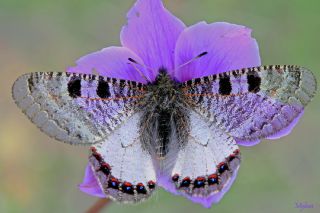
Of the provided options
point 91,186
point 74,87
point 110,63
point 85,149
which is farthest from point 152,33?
point 85,149

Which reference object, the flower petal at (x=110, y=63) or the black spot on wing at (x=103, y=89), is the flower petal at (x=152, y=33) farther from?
the black spot on wing at (x=103, y=89)

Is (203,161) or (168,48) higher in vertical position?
(168,48)

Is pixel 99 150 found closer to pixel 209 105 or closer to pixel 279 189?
pixel 209 105

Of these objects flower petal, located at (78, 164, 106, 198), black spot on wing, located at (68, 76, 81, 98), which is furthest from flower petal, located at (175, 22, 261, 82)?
flower petal, located at (78, 164, 106, 198)

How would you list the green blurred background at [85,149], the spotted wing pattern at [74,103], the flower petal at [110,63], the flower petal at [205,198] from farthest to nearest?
1. the green blurred background at [85,149]
2. the flower petal at [110,63]
3. the flower petal at [205,198]
4. the spotted wing pattern at [74,103]

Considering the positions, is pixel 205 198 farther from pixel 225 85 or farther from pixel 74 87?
pixel 74 87

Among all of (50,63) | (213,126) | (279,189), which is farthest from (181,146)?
(50,63)

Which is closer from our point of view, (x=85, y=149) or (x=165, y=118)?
(x=165, y=118)

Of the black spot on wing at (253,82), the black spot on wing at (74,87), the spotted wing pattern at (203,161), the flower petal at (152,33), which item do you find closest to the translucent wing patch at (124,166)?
the spotted wing pattern at (203,161)
